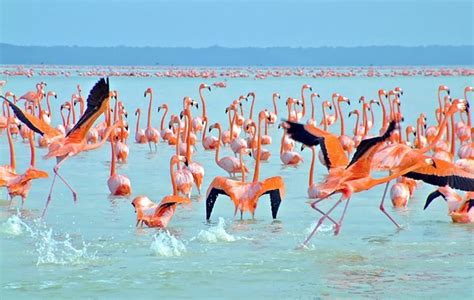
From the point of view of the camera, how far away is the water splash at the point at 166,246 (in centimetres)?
690

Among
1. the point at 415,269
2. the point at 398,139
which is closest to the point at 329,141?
the point at 415,269

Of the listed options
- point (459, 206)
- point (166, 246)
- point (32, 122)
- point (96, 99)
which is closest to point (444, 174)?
point (459, 206)

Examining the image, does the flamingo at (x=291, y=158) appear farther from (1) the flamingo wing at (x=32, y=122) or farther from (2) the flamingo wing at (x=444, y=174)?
(2) the flamingo wing at (x=444, y=174)

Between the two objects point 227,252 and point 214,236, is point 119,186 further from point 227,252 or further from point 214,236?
point 227,252

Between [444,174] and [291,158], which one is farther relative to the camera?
[291,158]

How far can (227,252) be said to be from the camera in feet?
23.0

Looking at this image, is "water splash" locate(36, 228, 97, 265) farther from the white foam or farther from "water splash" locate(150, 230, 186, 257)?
"water splash" locate(150, 230, 186, 257)

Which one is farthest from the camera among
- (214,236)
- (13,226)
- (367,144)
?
(13,226)

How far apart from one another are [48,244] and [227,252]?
1165 millimetres

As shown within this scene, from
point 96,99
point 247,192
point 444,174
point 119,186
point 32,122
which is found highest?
point 96,99

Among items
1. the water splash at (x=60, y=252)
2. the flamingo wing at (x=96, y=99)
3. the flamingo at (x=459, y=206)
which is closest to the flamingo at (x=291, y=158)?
the flamingo at (x=459, y=206)

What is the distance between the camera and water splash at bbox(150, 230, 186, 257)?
22.6 ft

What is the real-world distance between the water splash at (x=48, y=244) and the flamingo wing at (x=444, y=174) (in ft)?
7.80

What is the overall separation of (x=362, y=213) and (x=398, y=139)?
428cm
